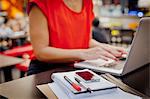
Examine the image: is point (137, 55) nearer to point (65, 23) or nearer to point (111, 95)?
point (111, 95)

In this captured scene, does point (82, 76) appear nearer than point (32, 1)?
Yes

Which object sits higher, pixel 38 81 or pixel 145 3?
pixel 145 3

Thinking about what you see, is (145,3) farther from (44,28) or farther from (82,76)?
(82,76)

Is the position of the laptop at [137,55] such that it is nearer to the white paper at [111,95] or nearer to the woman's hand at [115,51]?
the woman's hand at [115,51]

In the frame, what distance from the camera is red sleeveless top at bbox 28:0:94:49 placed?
108cm

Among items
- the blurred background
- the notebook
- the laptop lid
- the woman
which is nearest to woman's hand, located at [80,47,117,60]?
the woman

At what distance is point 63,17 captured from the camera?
112 centimetres

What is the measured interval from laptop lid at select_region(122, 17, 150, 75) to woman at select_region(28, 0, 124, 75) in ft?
0.37

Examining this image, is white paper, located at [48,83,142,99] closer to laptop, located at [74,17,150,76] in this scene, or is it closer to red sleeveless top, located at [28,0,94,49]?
laptop, located at [74,17,150,76]

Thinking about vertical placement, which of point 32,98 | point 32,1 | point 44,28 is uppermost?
point 32,1

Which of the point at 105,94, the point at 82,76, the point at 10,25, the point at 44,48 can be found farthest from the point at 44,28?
the point at 10,25

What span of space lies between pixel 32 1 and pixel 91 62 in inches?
14.5

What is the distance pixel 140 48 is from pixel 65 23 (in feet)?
1.28

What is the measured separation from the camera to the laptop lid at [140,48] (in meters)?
0.83
